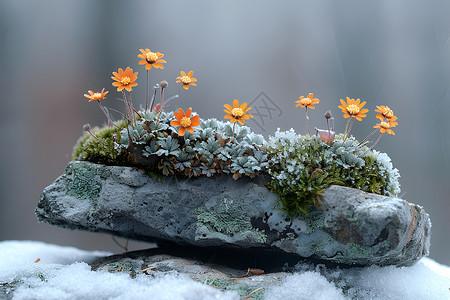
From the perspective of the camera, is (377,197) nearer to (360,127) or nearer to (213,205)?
(213,205)

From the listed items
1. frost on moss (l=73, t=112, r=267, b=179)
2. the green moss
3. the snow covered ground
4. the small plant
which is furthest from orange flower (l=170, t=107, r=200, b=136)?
the snow covered ground

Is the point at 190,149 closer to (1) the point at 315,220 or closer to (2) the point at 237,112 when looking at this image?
(2) the point at 237,112

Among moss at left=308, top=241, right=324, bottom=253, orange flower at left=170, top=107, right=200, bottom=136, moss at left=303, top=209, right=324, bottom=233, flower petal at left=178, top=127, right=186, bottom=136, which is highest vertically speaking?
orange flower at left=170, top=107, right=200, bottom=136

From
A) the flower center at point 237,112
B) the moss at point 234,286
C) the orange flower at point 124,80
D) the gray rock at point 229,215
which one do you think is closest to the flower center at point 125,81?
the orange flower at point 124,80

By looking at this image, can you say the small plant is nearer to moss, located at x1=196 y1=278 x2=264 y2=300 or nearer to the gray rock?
the gray rock

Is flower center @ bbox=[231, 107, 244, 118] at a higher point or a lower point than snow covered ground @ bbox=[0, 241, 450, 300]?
higher

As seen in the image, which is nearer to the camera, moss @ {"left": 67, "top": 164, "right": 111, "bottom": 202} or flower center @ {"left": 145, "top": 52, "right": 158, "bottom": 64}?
flower center @ {"left": 145, "top": 52, "right": 158, "bottom": 64}

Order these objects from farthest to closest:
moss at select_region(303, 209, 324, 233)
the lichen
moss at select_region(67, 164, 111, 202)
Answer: moss at select_region(67, 164, 111, 202) < moss at select_region(303, 209, 324, 233) < the lichen

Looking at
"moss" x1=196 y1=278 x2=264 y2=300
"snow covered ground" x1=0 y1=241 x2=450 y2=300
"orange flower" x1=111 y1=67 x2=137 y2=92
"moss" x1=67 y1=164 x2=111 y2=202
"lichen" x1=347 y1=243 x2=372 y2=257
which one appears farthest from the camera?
"moss" x1=67 y1=164 x2=111 y2=202
